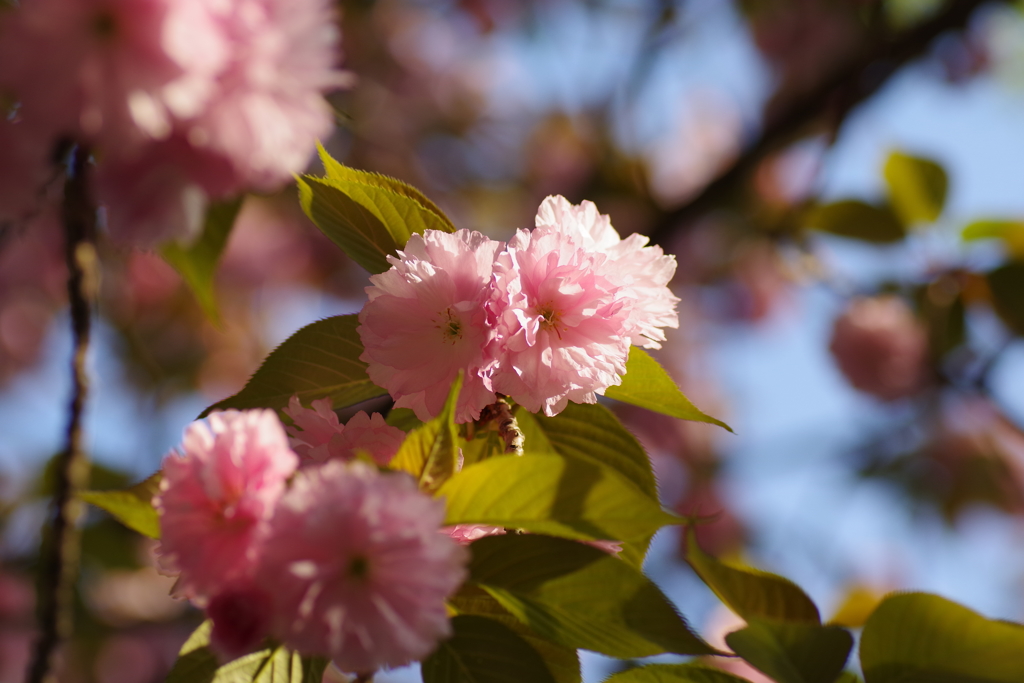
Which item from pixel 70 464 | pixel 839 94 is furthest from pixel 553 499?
pixel 839 94

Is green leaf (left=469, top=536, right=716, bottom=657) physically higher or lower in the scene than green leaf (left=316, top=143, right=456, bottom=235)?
lower

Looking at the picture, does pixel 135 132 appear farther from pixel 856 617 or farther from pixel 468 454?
pixel 856 617

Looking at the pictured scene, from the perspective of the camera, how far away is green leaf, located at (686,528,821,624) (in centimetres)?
79

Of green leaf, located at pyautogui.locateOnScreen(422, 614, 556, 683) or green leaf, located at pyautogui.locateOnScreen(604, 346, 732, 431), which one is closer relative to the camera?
green leaf, located at pyautogui.locateOnScreen(422, 614, 556, 683)

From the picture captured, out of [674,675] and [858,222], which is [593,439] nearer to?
[674,675]

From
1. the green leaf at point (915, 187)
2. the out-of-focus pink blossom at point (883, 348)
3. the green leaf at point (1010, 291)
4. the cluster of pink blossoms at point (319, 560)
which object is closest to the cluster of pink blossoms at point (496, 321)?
the cluster of pink blossoms at point (319, 560)

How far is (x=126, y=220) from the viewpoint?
761 mm

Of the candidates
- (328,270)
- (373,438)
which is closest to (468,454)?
(373,438)

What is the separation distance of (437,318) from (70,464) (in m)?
0.57

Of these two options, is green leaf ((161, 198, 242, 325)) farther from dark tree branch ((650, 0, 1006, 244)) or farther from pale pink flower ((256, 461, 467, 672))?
dark tree branch ((650, 0, 1006, 244))

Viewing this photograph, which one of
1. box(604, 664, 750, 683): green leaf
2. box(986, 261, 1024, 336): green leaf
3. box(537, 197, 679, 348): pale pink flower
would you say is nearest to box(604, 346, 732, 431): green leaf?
box(537, 197, 679, 348): pale pink flower

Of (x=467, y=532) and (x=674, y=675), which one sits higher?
(x=467, y=532)

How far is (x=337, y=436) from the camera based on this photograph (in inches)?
29.2

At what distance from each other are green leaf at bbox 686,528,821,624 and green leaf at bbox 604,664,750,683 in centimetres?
7
